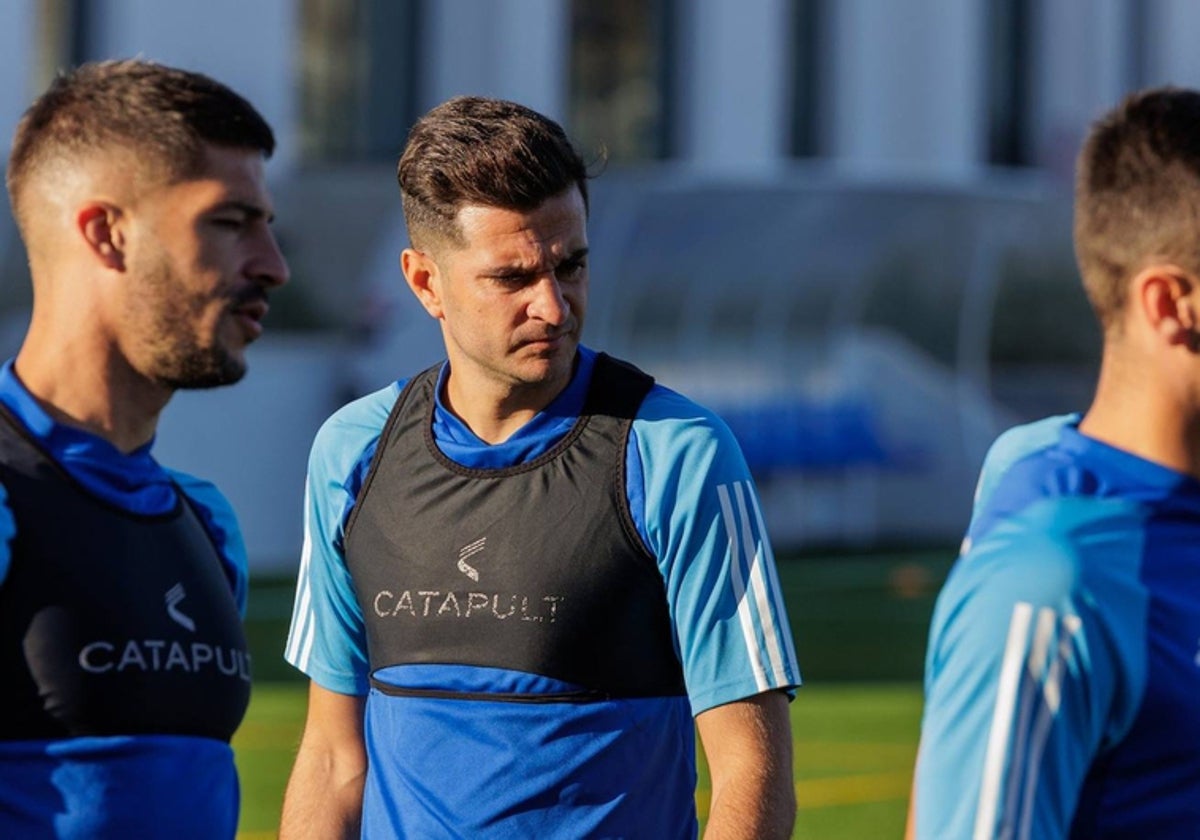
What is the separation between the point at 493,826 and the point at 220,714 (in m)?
0.51

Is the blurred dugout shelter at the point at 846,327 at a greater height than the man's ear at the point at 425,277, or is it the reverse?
the man's ear at the point at 425,277

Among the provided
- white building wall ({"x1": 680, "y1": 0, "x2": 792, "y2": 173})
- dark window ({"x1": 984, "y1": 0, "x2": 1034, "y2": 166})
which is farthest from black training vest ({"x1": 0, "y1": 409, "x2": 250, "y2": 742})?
dark window ({"x1": 984, "y1": 0, "x2": 1034, "y2": 166})

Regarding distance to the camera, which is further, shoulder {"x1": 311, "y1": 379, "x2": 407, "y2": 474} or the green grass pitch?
the green grass pitch

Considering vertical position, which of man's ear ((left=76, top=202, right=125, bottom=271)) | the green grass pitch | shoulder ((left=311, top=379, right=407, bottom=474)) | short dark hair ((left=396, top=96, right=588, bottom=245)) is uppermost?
short dark hair ((left=396, top=96, right=588, bottom=245))

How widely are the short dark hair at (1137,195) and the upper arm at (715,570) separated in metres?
0.90

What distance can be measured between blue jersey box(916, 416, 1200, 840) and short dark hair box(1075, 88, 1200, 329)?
25cm

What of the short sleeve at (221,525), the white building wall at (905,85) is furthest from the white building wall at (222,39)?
the short sleeve at (221,525)

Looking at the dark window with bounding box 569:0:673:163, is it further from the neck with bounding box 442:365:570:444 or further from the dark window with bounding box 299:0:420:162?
the neck with bounding box 442:365:570:444

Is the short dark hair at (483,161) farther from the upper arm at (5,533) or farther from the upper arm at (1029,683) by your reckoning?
the upper arm at (1029,683)

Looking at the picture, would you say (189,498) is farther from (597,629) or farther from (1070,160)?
(1070,160)

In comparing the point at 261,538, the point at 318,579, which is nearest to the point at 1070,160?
the point at 261,538

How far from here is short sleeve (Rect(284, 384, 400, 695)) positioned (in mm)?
3980

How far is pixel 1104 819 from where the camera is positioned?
2.69 m

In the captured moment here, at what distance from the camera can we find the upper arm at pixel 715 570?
3.59 meters
